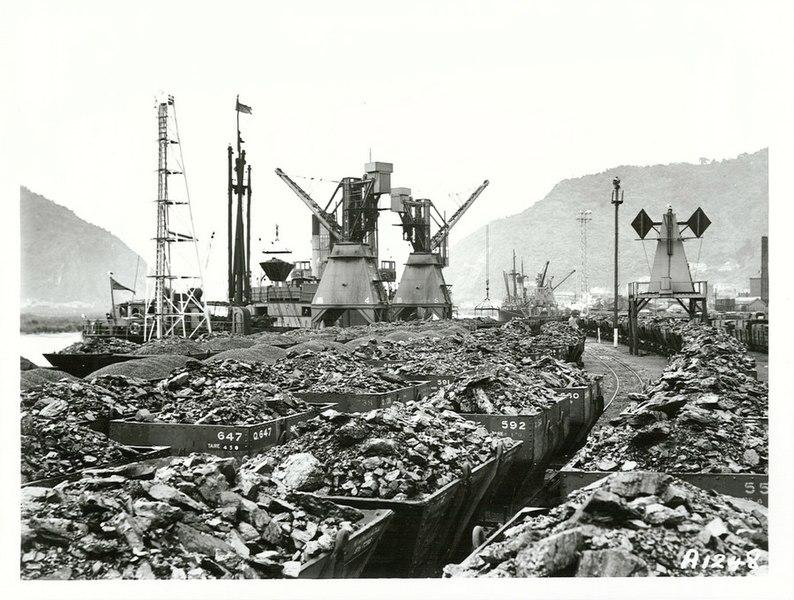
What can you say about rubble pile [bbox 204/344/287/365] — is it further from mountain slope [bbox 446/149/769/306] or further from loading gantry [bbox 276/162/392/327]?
loading gantry [bbox 276/162/392/327]

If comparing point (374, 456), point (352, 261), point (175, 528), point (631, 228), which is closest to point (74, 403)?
point (374, 456)

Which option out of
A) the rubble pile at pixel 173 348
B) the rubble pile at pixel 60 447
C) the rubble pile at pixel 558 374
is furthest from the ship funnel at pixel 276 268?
the rubble pile at pixel 60 447

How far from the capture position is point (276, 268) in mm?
47438

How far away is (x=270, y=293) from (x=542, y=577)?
1693 inches

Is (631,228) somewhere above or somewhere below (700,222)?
above

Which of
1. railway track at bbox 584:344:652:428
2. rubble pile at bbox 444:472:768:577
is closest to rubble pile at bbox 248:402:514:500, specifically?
rubble pile at bbox 444:472:768:577

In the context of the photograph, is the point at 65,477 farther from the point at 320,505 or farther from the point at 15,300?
the point at 320,505

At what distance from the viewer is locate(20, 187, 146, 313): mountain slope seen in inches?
265

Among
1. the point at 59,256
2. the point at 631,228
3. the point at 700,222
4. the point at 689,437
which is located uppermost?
the point at 631,228

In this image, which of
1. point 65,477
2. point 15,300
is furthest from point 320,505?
point 15,300

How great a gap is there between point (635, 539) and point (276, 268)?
44.1m

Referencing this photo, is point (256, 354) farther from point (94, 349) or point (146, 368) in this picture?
point (94, 349)

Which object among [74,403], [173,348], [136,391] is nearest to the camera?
[74,403]

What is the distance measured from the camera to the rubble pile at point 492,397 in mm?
9766
